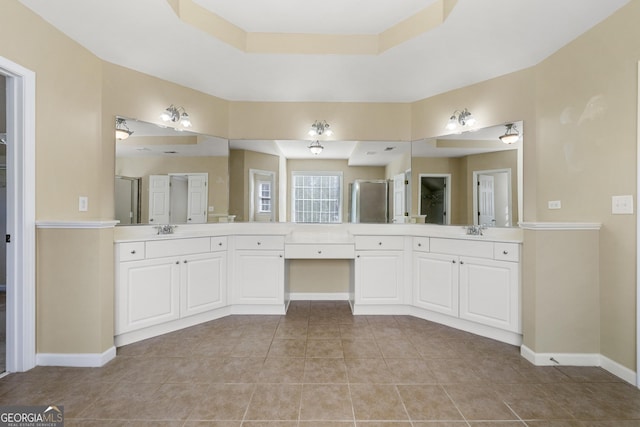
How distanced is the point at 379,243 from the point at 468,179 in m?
1.13

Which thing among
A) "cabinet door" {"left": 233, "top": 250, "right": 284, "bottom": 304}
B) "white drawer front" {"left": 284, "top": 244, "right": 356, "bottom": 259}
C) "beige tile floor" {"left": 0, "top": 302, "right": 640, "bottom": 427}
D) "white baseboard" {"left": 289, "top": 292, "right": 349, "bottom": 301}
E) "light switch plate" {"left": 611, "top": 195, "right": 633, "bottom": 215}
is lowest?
"beige tile floor" {"left": 0, "top": 302, "right": 640, "bottom": 427}

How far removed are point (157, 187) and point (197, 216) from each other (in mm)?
481

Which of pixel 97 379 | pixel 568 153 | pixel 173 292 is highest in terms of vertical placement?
pixel 568 153

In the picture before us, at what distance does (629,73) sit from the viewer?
193 centimetres

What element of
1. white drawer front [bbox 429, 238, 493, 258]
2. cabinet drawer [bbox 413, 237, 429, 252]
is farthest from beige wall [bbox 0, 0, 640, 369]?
cabinet drawer [bbox 413, 237, 429, 252]

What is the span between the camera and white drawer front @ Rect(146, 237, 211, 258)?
8.36 ft

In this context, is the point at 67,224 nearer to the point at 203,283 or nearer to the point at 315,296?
the point at 203,283

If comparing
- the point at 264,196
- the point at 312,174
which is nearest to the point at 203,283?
the point at 264,196

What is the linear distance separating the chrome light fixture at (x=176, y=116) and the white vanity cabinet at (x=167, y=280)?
1.24 m

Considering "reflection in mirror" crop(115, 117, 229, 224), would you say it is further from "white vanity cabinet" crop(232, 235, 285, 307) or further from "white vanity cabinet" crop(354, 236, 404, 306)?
"white vanity cabinet" crop(354, 236, 404, 306)

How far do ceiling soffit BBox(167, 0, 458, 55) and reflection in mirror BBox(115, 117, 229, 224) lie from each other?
1143 mm

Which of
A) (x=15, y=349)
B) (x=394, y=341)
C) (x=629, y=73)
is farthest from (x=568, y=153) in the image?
(x=15, y=349)

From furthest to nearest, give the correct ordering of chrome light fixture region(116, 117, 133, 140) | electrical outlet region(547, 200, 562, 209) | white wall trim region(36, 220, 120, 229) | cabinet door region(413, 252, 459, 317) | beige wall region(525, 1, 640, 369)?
cabinet door region(413, 252, 459, 317) < chrome light fixture region(116, 117, 133, 140) < electrical outlet region(547, 200, 562, 209) < white wall trim region(36, 220, 120, 229) < beige wall region(525, 1, 640, 369)

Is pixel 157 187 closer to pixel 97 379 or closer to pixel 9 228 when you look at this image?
pixel 9 228
